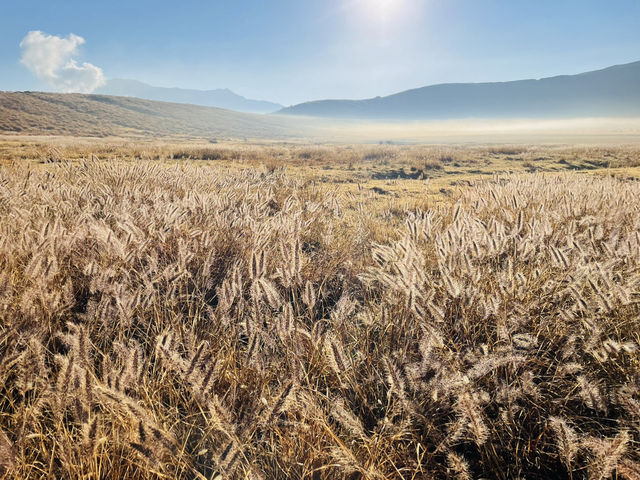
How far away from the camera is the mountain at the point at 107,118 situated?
2544 inches

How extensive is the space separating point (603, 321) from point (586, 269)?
12.2 inches

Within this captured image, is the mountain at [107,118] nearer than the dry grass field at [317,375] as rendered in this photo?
No

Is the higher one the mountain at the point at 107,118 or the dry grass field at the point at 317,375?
the mountain at the point at 107,118

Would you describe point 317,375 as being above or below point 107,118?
below

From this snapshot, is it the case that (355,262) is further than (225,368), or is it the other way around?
(355,262)

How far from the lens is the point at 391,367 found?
1.12 m

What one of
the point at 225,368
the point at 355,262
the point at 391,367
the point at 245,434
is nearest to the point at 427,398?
the point at 391,367

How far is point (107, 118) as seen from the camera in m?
98.8

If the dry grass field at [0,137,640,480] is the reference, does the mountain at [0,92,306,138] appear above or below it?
above

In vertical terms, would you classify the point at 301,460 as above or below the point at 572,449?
below

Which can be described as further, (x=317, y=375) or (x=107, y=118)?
(x=107, y=118)

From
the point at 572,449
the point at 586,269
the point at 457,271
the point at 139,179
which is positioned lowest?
the point at 572,449

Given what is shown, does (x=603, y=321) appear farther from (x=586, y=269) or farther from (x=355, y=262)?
(x=355, y=262)

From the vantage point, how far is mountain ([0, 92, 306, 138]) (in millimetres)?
64625
